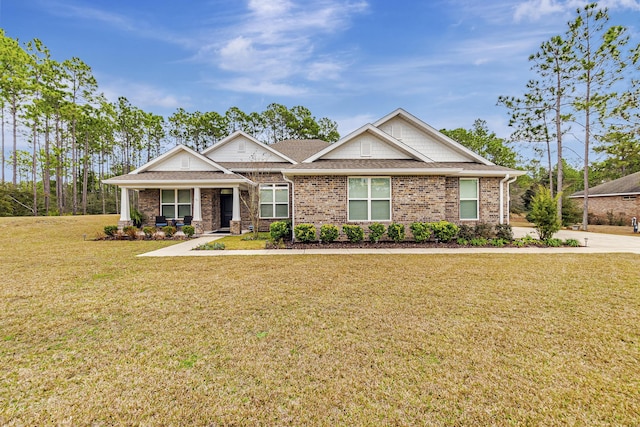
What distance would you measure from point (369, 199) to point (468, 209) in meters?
4.92

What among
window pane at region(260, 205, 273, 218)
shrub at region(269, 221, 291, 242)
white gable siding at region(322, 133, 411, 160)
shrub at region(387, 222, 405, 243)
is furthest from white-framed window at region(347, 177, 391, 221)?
window pane at region(260, 205, 273, 218)

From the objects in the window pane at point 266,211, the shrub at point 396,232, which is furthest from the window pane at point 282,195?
the shrub at point 396,232

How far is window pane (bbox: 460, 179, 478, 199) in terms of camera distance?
1286cm

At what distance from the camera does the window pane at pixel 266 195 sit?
1673cm

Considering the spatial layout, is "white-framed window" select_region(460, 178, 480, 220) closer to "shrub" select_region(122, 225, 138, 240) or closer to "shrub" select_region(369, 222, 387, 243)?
"shrub" select_region(369, 222, 387, 243)

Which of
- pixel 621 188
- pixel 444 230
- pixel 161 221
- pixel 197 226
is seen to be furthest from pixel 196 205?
pixel 621 188

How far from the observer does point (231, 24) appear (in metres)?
14.3

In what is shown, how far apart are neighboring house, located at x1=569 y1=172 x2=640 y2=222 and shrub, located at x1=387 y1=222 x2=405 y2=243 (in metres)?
23.6

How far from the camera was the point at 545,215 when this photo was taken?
11688mm

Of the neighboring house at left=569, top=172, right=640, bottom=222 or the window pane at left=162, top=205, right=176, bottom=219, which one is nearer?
the window pane at left=162, top=205, right=176, bottom=219

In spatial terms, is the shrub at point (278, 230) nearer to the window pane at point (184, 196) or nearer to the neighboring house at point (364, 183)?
the neighboring house at point (364, 183)

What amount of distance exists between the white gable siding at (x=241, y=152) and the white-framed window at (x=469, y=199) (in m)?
10.8

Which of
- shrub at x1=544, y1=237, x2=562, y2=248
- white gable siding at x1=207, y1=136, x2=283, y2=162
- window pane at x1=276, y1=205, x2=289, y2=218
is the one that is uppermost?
white gable siding at x1=207, y1=136, x2=283, y2=162

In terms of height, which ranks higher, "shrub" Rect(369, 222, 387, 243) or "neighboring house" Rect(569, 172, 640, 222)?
"neighboring house" Rect(569, 172, 640, 222)
